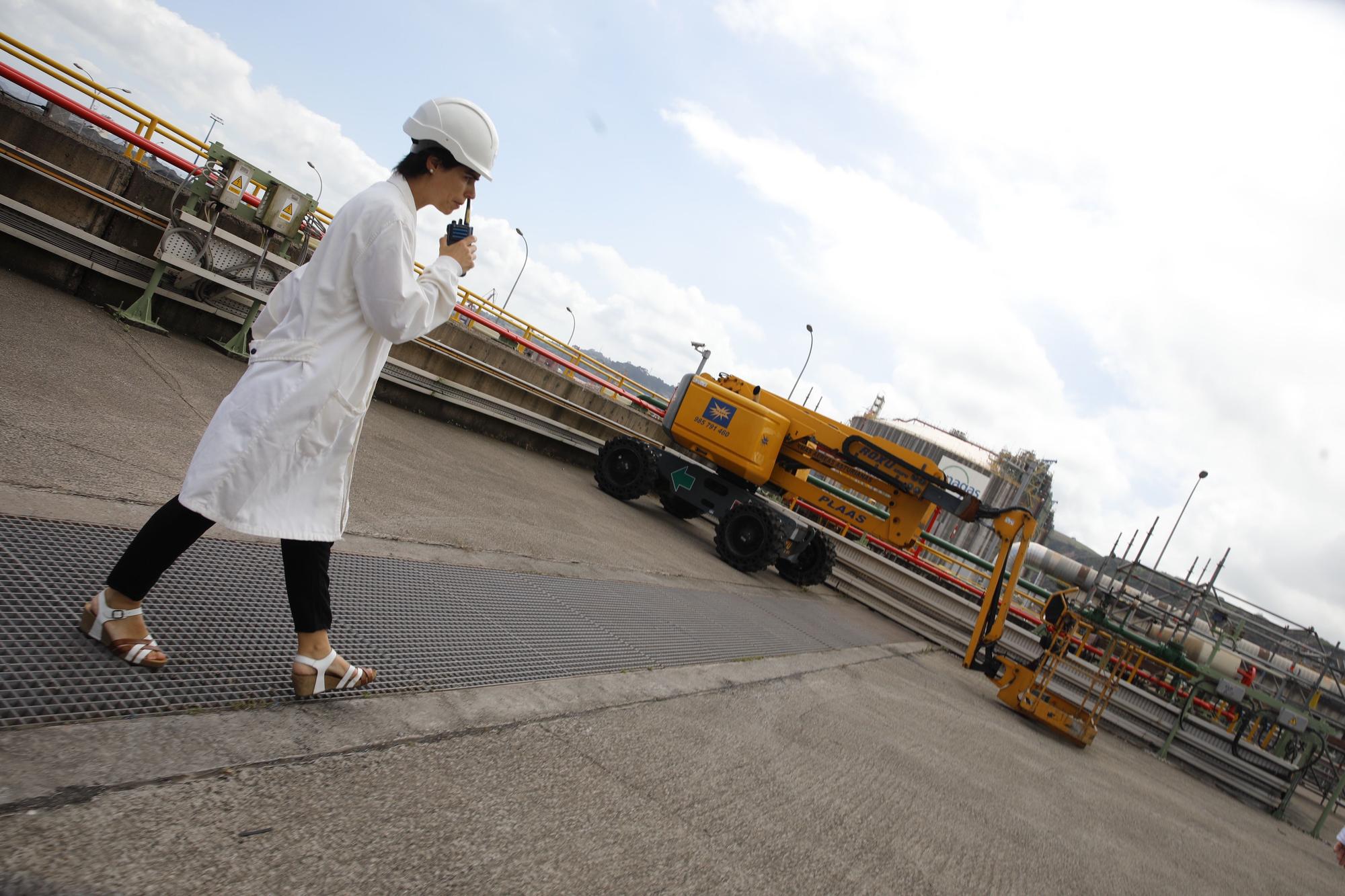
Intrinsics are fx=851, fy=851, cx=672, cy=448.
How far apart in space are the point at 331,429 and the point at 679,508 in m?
10.9

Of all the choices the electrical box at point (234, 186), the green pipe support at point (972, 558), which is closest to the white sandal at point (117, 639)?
the electrical box at point (234, 186)

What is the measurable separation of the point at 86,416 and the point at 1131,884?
6.63 meters

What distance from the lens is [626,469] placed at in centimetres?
1251

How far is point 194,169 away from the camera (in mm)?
8719

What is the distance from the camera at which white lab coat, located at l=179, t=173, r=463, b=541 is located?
2555mm

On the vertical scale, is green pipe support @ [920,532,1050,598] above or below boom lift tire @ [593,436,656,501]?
above

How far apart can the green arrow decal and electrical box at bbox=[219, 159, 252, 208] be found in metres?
6.82

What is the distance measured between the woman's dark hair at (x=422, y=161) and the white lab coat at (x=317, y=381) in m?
0.04

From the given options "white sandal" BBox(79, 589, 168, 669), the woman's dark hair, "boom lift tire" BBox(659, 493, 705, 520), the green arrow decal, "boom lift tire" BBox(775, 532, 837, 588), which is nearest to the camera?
"white sandal" BBox(79, 589, 168, 669)

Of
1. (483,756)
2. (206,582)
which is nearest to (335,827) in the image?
(483,756)

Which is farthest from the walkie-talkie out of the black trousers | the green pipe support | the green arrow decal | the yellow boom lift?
the green pipe support

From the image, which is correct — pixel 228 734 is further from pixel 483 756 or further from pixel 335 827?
pixel 483 756

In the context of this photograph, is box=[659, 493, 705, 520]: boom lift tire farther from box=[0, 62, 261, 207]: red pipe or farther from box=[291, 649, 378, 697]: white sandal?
box=[291, 649, 378, 697]: white sandal

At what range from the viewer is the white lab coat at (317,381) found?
255 centimetres
